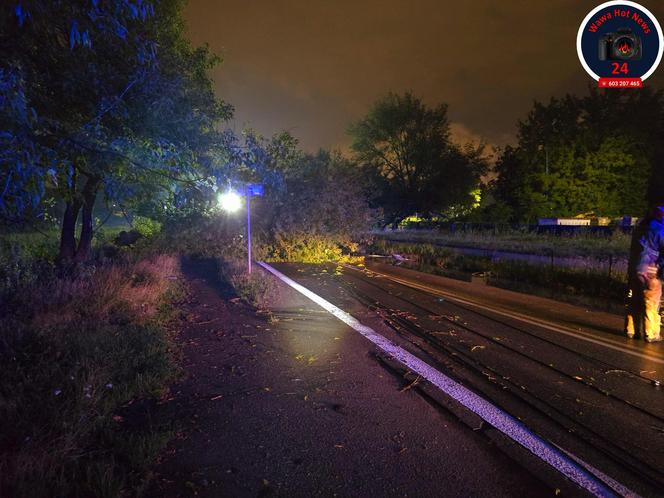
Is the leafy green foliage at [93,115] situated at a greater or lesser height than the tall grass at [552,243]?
greater

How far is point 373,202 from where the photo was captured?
4294 centimetres

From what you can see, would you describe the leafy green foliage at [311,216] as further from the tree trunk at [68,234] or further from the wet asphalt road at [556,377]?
the wet asphalt road at [556,377]

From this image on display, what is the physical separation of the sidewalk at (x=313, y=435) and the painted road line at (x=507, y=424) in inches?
10.7

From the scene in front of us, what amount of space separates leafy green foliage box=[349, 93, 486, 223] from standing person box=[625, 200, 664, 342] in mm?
36461

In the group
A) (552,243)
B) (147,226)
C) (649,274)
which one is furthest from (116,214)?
(552,243)

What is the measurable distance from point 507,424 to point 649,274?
410cm

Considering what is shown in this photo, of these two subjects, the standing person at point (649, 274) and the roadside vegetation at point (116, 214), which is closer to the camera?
the roadside vegetation at point (116, 214)

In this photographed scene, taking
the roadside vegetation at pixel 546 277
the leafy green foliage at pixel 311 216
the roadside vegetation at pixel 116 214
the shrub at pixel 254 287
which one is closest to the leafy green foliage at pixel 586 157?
the roadside vegetation at pixel 116 214

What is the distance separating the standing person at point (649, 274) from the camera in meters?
5.92

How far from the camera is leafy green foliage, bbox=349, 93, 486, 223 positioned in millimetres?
42906

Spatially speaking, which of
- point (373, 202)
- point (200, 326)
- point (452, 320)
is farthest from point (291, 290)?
point (373, 202)

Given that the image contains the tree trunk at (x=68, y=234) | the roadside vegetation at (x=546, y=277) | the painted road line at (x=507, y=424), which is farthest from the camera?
the tree trunk at (x=68, y=234)

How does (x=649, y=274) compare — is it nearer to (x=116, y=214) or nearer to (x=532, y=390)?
(x=532, y=390)

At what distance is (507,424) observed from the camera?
3.52 m
